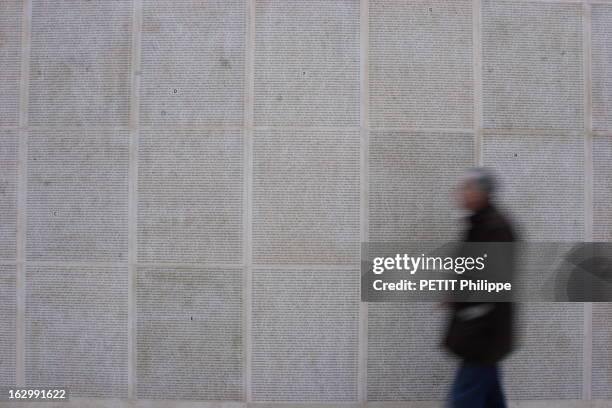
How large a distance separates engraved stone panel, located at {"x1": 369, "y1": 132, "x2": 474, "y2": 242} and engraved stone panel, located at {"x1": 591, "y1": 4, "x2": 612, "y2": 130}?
3.58ft

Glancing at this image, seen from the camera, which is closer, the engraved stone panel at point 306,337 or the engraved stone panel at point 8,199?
the engraved stone panel at point 306,337

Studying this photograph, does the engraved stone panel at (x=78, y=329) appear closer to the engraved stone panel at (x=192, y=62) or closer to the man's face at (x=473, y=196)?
the engraved stone panel at (x=192, y=62)

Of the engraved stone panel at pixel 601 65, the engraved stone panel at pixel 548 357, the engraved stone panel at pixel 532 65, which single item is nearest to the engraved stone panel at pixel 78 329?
the engraved stone panel at pixel 548 357

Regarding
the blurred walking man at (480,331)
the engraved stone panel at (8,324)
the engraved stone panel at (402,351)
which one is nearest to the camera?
the blurred walking man at (480,331)

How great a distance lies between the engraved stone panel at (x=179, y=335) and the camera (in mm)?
4598

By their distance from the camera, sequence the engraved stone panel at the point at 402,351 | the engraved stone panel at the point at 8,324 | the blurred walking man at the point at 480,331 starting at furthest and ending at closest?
the engraved stone panel at the point at 8,324
the engraved stone panel at the point at 402,351
the blurred walking man at the point at 480,331

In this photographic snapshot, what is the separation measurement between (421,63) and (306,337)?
2451mm

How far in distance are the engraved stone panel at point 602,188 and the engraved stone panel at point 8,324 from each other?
485 centimetres

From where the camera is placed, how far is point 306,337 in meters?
4.58

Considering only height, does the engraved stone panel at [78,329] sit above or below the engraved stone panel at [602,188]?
below

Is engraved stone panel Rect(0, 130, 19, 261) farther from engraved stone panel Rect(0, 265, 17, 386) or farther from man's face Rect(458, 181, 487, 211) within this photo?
man's face Rect(458, 181, 487, 211)

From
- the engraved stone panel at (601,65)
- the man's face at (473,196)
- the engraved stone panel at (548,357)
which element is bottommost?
the engraved stone panel at (548,357)

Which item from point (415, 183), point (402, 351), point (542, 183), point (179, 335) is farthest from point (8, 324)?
point (542, 183)

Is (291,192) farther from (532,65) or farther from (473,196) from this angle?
(532,65)
